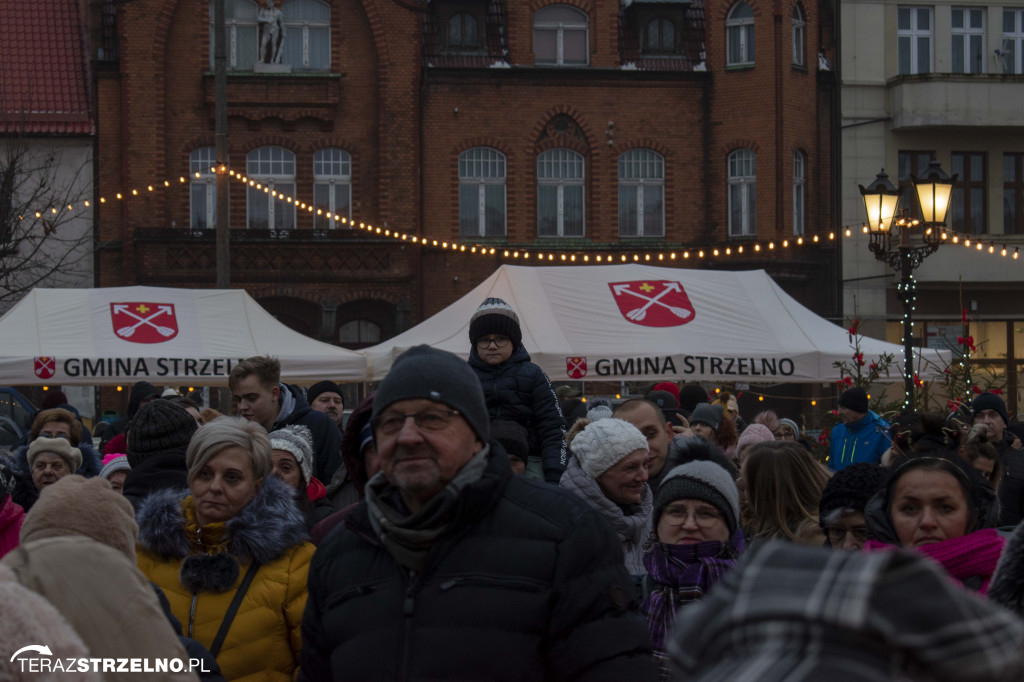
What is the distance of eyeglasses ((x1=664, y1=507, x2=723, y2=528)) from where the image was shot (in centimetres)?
487

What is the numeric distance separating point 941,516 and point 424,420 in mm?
1964

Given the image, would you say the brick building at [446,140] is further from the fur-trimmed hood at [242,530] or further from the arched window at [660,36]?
the fur-trimmed hood at [242,530]

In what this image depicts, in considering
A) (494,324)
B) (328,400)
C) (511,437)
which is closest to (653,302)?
(328,400)

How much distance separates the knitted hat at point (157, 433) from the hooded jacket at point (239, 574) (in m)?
1.35

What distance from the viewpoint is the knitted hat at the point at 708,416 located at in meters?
10.9

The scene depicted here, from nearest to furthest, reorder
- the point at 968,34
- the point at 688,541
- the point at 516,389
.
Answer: the point at 688,541 → the point at 516,389 → the point at 968,34

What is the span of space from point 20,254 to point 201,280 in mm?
3748

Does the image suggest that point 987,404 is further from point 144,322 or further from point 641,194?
point 641,194

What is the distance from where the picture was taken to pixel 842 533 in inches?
207

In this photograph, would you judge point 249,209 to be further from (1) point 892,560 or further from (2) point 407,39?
(1) point 892,560

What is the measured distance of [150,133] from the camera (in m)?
27.3

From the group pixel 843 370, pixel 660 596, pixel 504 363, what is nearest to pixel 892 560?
pixel 660 596

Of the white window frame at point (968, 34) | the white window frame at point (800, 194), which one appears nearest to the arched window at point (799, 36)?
the white window frame at point (800, 194)

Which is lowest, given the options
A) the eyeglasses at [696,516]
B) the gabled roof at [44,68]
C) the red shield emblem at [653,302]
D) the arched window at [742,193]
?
the eyeglasses at [696,516]
